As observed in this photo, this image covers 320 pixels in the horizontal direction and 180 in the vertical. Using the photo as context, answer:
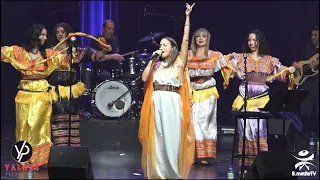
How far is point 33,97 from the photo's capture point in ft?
27.3

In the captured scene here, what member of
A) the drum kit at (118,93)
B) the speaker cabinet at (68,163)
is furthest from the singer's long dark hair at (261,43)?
the speaker cabinet at (68,163)

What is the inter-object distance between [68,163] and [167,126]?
3.79ft

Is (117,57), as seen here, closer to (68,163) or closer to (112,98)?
(112,98)

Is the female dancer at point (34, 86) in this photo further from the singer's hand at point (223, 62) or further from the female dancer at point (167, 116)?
the singer's hand at point (223, 62)

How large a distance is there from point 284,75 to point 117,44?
3.22m

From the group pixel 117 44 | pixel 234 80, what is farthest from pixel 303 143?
pixel 117 44

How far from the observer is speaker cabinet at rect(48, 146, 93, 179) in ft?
21.5

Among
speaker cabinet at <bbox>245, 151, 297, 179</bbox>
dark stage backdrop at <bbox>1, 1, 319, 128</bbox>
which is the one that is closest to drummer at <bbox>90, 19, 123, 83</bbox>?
dark stage backdrop at <bbox>1, 1, 319, 128</bbox>

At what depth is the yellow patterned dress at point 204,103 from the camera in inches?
362

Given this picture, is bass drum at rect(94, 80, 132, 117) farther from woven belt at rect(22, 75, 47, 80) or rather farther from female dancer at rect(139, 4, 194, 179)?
female dancer at rect(139, 4, 194, 179)

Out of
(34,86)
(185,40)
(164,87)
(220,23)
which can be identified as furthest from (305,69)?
(34,86)

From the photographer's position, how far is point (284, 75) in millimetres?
9094

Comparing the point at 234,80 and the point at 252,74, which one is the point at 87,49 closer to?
the point at 252,74

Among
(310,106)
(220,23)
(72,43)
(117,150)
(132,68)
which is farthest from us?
(220,23)
